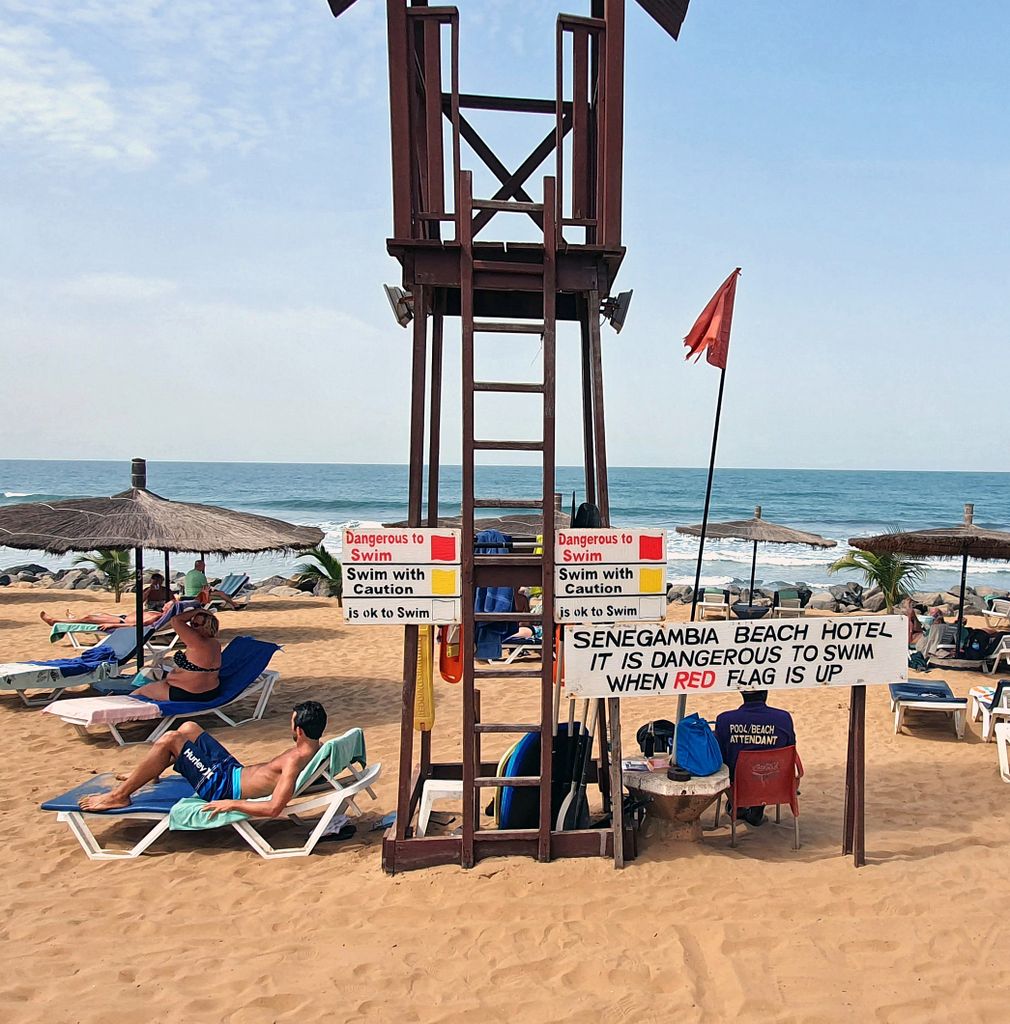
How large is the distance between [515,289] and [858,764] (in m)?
3.59

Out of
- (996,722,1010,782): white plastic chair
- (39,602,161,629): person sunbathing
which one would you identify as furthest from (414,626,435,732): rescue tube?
(39,602,161,629): person sunbathing

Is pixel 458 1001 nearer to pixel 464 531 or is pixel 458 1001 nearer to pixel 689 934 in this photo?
pixel 689 934

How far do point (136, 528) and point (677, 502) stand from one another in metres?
57.4

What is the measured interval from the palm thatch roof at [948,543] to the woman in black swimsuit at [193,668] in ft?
30.7

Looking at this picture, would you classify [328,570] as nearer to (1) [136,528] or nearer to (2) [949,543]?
(1) [136,528]

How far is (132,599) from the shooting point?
1898 cm

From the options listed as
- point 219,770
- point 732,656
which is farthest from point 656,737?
point 219,770

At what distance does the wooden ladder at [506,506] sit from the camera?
4938 mm

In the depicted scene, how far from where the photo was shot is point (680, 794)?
515 centimetres

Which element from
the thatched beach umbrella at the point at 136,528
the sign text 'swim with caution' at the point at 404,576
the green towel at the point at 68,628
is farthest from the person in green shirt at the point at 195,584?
the sign text 'swim with caution' at the point at 404,576

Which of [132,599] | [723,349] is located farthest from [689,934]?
[132,599]

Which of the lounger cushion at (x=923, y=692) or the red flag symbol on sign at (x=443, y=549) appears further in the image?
the lounger cushion at (x=923, y=692)

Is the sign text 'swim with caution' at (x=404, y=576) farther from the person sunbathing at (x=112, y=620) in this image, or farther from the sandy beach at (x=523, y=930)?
the person sunbathing at (x=112, y=620)

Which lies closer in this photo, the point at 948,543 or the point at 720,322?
the point at 720,322
